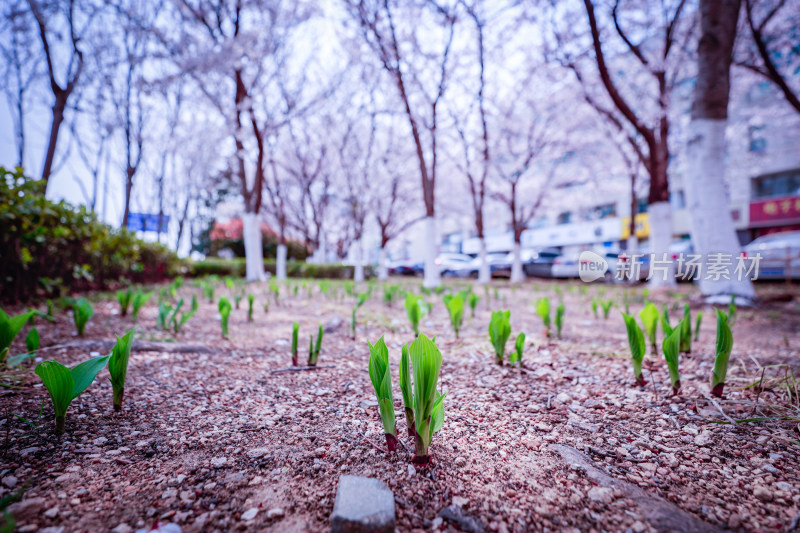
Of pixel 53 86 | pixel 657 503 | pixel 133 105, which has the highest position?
pixel 133 105

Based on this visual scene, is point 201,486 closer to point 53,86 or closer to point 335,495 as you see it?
point 335,495

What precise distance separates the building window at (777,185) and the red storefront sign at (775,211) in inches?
29.4

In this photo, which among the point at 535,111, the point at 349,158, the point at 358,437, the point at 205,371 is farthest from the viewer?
the point at 349,158

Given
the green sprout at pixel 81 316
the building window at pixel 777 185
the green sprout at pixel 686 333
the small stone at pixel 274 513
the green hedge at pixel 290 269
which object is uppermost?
the building window at pixel 777 185

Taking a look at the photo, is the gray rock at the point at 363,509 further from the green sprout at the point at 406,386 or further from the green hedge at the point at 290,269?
the green hedge at the point at 290,269

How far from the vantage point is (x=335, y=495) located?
3.09ft

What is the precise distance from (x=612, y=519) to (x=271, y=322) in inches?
130

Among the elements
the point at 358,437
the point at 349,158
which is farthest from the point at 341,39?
the point at 358,437

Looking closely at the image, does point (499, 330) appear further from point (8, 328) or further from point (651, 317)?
point (8, 328)

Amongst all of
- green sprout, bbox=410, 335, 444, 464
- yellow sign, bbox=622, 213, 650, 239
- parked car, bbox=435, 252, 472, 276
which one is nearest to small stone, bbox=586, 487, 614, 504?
green sprout, bbox=410, 335, 444, 464

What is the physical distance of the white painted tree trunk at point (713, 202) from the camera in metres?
4.81

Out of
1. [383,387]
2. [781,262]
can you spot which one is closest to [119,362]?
[383,387]

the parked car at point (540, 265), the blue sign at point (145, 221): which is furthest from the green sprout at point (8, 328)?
the blue sign at point (145, 221)

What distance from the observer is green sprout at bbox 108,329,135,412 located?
4.20 feet
